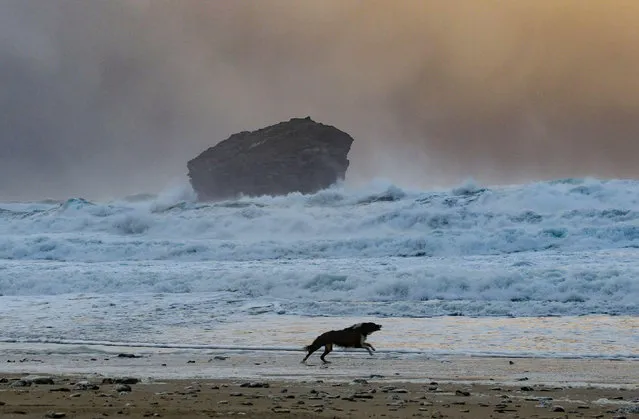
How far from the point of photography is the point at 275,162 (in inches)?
2886

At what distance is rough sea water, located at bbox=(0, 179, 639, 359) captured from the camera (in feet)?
36.7

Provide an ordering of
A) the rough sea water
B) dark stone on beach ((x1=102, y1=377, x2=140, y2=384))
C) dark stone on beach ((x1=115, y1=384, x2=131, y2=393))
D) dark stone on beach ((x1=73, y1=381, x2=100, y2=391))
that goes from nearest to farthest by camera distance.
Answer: dark stone on beach ((x1=115, y1=384, x2=131, y2=393))
dark stone on beach ((x1=73, y1=381, x2=100, y2=391))
dark stone on beach ((x1=102, y1=377, x2=140, y2=384))
the rough sea water

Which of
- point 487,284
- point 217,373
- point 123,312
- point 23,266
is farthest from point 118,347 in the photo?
point 23,266

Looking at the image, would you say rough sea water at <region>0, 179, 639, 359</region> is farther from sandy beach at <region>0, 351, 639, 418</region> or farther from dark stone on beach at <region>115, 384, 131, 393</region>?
dark stone on beach at <region>115, 384, 131, 393</region>

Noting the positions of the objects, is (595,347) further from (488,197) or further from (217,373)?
Result: (488,197)

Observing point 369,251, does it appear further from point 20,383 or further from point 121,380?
point 20,383

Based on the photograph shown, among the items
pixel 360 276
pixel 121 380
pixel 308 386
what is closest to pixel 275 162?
pixel 360 276

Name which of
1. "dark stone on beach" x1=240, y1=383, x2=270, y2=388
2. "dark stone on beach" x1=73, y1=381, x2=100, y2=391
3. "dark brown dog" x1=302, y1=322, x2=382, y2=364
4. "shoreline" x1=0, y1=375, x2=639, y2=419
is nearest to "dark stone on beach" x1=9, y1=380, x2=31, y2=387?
"shoreline" x1=0, y1=375, x2=639, y2=419

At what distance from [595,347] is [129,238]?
29.2 metres

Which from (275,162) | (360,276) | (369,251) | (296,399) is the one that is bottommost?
(296,399)

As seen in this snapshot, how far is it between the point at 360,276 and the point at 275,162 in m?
55.6

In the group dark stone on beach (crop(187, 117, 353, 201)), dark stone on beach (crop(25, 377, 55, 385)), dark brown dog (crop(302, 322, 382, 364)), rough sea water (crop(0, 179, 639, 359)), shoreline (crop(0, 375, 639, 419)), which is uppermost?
dark stone on beach (crop(187, 117, 353, 201))

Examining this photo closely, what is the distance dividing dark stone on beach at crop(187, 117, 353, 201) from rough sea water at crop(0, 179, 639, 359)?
31.3 m

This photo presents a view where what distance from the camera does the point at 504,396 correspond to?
20.1ft
